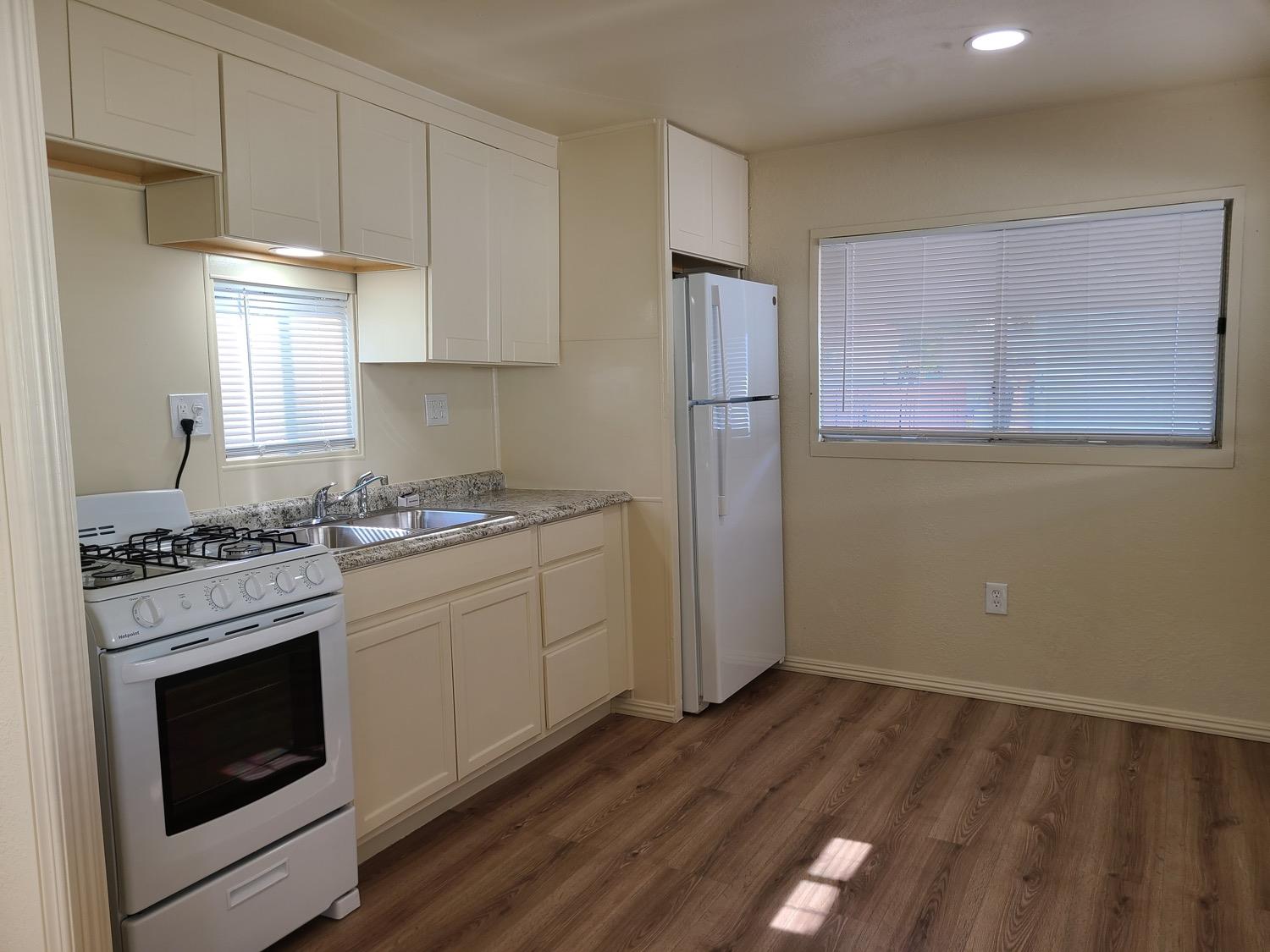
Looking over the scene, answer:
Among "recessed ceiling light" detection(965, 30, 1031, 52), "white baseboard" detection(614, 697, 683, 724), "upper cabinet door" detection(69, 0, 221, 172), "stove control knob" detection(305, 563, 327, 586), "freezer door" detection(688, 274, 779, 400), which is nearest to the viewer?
"upper cabinet door" detection(69, 0, 221, 172)

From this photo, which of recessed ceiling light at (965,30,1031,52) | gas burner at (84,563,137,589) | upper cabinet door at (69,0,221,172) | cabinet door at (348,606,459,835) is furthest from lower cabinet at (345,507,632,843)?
recessed ceiling light at (965,30,1031,52)

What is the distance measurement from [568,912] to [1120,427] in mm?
2568

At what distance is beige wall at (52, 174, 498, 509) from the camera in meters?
2.38

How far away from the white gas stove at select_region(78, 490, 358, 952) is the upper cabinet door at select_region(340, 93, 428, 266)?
975 mm

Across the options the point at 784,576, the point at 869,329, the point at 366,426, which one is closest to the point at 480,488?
the point at 366,426

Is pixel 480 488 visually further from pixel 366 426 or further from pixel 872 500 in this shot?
pixel 872 500

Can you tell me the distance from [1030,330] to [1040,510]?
0.68 metres

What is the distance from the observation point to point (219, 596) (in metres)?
1.96

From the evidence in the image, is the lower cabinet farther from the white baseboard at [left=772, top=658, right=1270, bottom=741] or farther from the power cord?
the white baseboard at [left=772, top=658, right=1270, bottom=741]

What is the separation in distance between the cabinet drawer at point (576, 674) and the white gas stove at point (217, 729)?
3.19ft

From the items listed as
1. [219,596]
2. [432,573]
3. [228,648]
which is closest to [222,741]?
[228,648]

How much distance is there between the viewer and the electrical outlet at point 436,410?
3.52m

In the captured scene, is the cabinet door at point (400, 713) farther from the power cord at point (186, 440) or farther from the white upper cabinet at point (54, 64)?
the white upper cabinet at point (54, 64)

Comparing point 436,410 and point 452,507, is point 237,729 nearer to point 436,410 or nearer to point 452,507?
point 452,507
